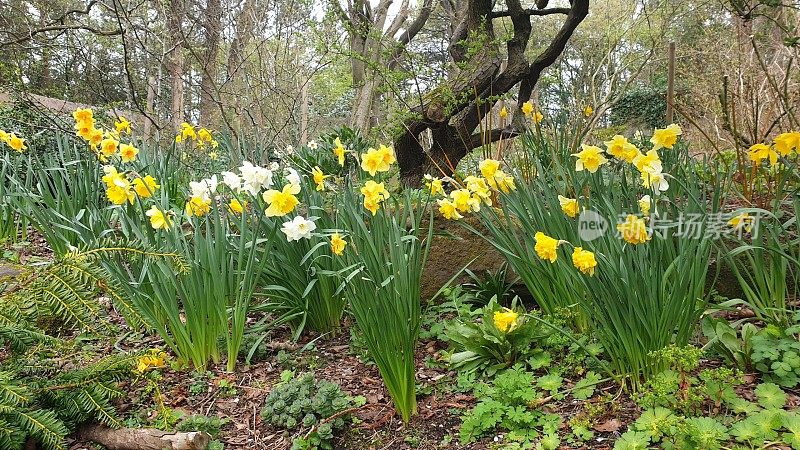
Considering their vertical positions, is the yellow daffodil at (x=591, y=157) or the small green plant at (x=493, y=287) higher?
the yellow daffodil at (x=591, y=157)

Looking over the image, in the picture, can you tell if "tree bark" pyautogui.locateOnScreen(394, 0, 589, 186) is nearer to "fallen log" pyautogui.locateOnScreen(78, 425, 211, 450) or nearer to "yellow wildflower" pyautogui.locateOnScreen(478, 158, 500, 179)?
"yellow wildflower" pyautogui.locateOnScreen(478, 158, 500, 179)

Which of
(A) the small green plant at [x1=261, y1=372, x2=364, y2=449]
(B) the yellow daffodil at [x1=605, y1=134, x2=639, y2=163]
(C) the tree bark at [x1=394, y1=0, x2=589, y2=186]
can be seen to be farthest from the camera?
(C) the tree bark at [x1=394, y1=0, x2=589, y2=186]

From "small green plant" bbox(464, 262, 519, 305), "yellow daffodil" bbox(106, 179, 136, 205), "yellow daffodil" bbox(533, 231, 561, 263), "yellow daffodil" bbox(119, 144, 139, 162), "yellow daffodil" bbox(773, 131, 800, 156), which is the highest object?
"yellow daffodil" bbox(119, 144, 139, 162)

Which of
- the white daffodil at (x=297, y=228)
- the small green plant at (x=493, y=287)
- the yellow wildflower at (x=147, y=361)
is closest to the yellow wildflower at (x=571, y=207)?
the small green plant at (x=493, y=287)

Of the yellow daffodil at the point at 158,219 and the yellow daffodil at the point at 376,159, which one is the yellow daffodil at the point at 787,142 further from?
the yellow daffodil at the point at 158,219

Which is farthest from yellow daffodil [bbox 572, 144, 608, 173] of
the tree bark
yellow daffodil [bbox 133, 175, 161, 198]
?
the tree bark

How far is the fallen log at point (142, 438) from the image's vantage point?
1.55 meters

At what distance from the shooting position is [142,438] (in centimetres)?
160

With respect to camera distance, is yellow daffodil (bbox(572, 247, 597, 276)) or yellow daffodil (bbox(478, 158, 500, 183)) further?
yellow daffodil (bbox(478, 158, 500, 183))

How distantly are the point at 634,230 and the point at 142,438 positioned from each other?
1.64 m

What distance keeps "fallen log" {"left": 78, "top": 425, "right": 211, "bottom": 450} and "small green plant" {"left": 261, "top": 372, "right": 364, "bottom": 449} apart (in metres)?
0.24

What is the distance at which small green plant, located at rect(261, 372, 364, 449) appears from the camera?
65.2 inches

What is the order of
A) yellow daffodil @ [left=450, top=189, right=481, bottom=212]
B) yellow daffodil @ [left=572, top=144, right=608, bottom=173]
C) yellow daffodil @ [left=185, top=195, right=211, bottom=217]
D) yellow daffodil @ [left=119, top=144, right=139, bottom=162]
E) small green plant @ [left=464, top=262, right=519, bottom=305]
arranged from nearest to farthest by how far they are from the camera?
1. yellow daffodil @ [left=572, top=144, right=608, bottom=173]
2. yellow daffodil @ [left=450, top=189, right=481, bottom=212]
3. yellow daffodil @ [left=185, top=195, right=211, bottom=217]
4. small green plant @ [left=464, top=262, right=519, bottom=305]
5. yellow daffodil @ [left=119, top=144, right=139, bottom=162]

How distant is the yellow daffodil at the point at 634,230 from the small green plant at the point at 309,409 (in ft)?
3.48
